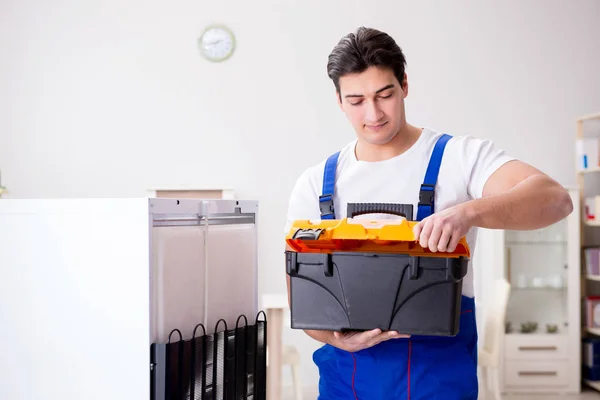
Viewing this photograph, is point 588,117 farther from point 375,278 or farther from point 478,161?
point 375,278

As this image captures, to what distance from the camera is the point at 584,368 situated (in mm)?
4945

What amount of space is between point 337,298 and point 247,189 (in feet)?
12.5

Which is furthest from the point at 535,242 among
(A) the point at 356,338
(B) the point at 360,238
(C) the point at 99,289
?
(C) the point at 99,289

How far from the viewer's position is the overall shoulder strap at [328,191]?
1.52 meters

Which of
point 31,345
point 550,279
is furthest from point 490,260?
point 31,345

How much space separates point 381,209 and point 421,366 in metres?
0.32

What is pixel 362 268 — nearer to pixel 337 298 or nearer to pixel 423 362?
pixel 337 298

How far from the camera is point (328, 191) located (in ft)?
5.04

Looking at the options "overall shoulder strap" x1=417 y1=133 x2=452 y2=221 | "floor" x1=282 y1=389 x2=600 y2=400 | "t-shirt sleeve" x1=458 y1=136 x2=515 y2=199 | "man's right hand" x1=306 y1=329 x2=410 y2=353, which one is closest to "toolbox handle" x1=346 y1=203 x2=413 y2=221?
"overall shoulder strap" x1=417 y1=133 x2=452 y2=221

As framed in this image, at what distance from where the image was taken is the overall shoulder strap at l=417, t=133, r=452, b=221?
142 cm

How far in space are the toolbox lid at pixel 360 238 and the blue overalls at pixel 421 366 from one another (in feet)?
0.72

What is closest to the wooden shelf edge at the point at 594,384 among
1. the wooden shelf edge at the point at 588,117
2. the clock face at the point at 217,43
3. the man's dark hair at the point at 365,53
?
the wooden shelf edge at the point at 588,117

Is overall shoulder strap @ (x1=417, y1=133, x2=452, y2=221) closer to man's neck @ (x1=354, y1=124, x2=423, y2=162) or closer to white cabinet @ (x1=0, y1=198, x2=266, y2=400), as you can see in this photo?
man's neck @ (x1=354, y1=124, x2=423, y2=162)

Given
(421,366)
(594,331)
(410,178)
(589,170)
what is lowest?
(594,331)
